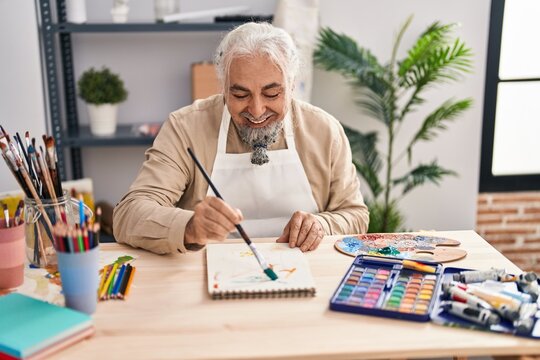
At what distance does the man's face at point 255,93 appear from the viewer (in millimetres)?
2012

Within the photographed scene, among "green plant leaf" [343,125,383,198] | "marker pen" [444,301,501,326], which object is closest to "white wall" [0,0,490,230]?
"green plant leaf" [343,125,383,198]

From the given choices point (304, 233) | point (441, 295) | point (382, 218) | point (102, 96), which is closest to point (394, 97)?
point (382, 218)

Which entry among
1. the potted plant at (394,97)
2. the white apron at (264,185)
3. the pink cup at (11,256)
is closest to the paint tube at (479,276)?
the white apron at (264,185)

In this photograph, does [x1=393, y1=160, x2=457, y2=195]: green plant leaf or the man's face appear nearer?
the man's face

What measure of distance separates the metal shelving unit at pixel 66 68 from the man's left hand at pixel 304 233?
1.66 metres

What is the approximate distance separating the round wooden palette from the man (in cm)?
13

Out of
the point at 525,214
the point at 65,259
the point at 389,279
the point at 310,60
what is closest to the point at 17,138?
the point at 65,259

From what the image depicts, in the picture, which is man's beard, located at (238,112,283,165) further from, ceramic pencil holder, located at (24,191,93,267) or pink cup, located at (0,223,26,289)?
pink cup, located at (0,223,26,289)

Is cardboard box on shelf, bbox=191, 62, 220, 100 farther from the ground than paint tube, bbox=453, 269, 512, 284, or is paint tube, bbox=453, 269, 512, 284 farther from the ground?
cardboard box on shelf, bbox=191, 62, 220, 100

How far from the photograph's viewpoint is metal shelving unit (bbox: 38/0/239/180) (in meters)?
3.26

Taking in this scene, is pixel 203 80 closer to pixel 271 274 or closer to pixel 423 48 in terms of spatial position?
pixel 423 48

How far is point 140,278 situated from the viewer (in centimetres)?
161

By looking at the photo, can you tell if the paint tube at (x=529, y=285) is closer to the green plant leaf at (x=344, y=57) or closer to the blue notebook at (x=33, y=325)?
the blue notebook at (x=33, y=325)

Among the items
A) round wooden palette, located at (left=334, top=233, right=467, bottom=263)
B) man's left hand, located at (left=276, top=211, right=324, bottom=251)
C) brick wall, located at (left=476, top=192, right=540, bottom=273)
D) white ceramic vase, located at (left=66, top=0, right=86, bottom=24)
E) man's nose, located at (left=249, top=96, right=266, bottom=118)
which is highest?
white ceramic vase, located at (left=66, top=0, right=86, bottom=24)
